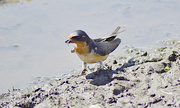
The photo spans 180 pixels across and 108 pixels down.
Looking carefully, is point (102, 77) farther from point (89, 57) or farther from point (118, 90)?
point (118, 90)

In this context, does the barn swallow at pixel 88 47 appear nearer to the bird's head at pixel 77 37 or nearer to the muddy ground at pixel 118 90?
the bird's head at pixel 77 37

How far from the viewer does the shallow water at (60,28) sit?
6.48m

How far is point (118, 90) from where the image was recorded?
13.6 feet

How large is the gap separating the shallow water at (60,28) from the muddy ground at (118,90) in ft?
4.48

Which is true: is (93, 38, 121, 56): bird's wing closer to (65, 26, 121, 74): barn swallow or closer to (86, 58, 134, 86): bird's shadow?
(65, 26, 121, 74): barn swallow

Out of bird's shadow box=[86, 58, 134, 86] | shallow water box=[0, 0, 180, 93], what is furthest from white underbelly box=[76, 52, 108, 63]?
shallow water box=[0, 0, 180, 93]

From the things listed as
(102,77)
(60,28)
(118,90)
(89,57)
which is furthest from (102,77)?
(60,28)

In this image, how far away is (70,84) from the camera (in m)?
4.72

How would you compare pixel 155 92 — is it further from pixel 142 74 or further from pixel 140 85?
pixel 142 74

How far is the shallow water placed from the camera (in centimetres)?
648

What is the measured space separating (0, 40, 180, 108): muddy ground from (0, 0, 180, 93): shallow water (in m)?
1.36

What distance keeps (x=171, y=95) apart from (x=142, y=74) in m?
1.01

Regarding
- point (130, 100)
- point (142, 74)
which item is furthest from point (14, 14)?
point (130, 100)

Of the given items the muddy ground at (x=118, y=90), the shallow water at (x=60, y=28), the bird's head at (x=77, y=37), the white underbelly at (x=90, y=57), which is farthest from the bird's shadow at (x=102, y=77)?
the shallow water at (x=60, y=28)
